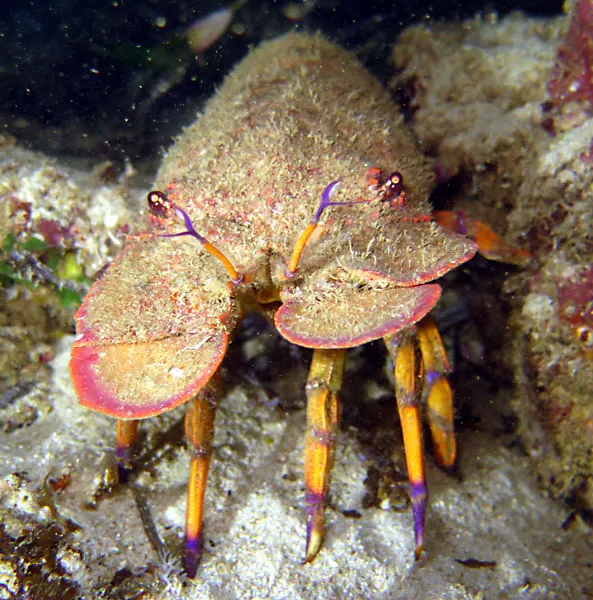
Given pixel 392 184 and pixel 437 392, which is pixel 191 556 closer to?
pixel 437 392

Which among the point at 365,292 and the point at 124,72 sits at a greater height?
the point at 365,292

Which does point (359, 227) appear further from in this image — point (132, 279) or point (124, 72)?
point (124, 72)

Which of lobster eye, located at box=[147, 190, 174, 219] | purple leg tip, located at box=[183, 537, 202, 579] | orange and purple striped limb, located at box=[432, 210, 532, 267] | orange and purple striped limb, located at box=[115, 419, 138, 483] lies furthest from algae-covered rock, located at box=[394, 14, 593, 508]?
orange and purple striped limb, located at box=[115, 419, 138, 483]

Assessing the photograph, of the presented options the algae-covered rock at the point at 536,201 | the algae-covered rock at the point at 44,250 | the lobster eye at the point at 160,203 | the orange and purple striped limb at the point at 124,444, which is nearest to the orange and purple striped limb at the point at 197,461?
the orange and purple striped limb at the point at 124,444

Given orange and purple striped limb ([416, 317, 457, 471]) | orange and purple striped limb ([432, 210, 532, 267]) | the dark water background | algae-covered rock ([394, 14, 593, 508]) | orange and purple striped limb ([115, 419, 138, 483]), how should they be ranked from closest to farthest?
orange and purple striped limb ([115, 419, 138, 483]) → orange and purple striped limb ([416, 317, 457, 471]) → algae-covered rock ([394, 14, 593, 508]) → orange and purple striped limb ([432, 210, 532, 267]) → the dark water background

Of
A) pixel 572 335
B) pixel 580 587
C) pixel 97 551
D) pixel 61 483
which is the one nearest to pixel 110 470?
pixel 61 483

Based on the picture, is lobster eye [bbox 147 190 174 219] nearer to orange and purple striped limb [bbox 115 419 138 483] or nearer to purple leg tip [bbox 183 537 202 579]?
orange and purple striped limb [bbox 115 419 138 483]
